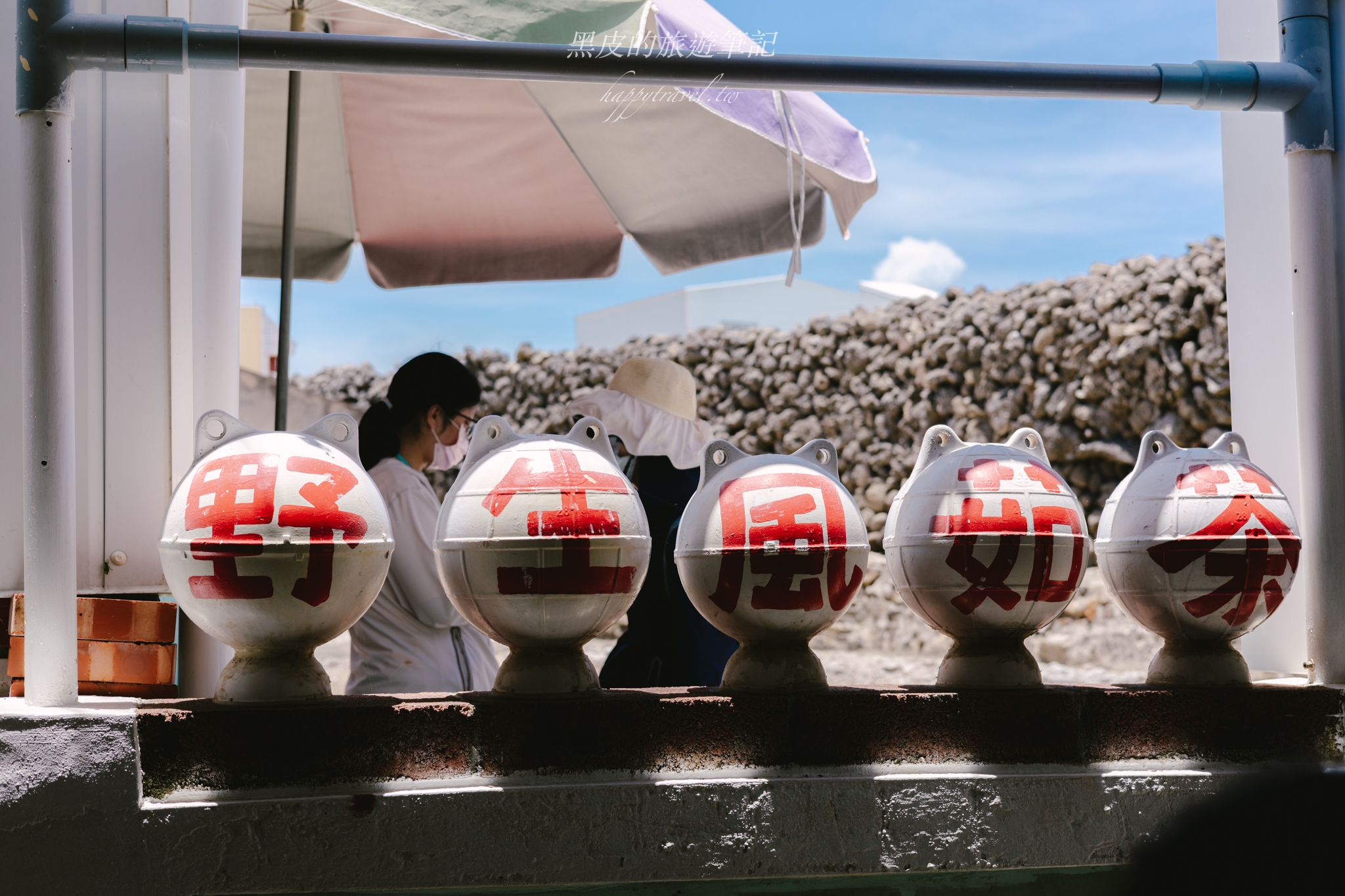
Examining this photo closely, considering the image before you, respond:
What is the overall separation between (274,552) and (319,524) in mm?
78

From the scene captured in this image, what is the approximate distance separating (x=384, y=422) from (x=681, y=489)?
866 millimetres

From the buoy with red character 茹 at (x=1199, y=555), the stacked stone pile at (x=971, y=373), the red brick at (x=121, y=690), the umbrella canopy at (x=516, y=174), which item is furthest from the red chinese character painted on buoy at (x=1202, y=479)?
the stacked stone pile at (x=971, y=373)

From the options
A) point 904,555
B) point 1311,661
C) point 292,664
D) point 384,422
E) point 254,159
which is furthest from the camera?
point 254,159

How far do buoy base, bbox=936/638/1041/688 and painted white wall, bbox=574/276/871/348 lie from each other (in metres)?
21.5

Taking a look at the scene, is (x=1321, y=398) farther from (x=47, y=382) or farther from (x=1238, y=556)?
(x=47, y=382)

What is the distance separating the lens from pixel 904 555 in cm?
196

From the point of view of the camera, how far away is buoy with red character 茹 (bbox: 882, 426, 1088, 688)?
1.90 metres

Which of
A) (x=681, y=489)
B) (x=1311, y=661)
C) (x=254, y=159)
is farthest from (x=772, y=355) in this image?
(x=1311, y=661)

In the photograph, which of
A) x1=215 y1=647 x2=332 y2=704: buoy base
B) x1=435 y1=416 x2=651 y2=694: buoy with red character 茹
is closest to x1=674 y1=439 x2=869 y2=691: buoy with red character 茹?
x1=435 y1=416 x2=651 y2=694: buoy with red character 茹

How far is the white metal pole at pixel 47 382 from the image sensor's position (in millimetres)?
1700

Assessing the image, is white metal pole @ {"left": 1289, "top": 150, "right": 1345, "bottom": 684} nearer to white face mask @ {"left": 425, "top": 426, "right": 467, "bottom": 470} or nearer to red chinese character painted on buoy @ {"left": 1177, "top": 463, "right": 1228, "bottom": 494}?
red chinese character painted on buoy @ {"left": 1177, "top": 463, "right": 1228, "bottom": 494}

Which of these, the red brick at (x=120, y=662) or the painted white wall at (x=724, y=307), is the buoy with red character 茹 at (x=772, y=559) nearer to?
the red brick at (x=120, y=662)

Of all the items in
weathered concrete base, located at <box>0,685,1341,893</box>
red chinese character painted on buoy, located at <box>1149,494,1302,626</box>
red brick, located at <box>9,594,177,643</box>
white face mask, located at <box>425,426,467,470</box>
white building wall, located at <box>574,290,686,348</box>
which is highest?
white building wall, located at <box>574,290,686,348</box>

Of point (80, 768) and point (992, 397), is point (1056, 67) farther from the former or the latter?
point (992, 397)
